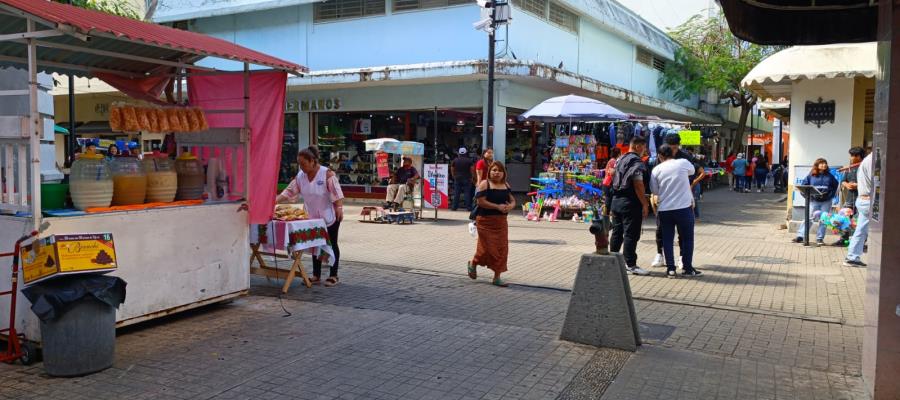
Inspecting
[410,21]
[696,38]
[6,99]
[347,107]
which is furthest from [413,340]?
[696,38]

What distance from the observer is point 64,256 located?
15.4ft

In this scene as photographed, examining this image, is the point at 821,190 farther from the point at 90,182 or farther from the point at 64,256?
the point at 64,256

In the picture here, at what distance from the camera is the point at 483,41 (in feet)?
56.6

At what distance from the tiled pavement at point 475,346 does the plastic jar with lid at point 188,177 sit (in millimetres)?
1224

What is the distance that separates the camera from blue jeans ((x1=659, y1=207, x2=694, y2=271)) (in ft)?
28.3

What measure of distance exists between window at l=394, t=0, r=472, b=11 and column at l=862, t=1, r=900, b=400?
46.0ft

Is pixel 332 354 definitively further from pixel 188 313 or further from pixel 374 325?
pixel 188 313

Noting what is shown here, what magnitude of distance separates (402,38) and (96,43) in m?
12.7

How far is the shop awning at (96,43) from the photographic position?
192 inches

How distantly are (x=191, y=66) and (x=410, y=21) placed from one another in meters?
11.8

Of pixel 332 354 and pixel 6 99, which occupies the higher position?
pixel 6 99

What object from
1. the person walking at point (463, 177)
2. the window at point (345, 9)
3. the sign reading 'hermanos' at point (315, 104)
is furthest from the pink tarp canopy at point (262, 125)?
the sign reading 'hermanos' at point (315, 104)

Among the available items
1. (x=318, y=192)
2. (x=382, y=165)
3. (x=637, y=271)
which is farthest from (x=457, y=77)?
(x=318, y=192)

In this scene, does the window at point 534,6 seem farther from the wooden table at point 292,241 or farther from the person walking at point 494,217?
the wooden table at point 292,241
